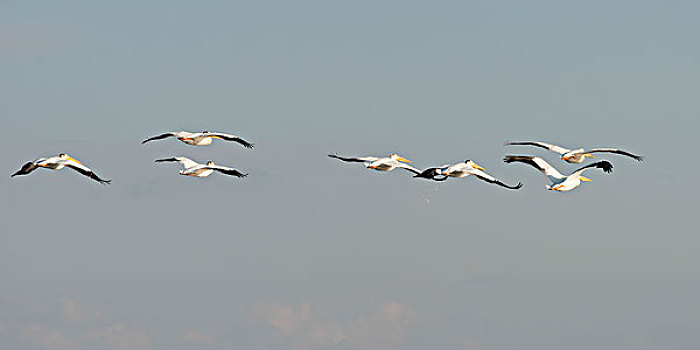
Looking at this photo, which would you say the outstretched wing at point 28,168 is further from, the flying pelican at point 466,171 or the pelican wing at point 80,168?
the flying pelican at point 466,171

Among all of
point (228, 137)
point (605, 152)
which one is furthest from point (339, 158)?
point (605, 152)

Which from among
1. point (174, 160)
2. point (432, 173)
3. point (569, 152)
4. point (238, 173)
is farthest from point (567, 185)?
point (174, 160)

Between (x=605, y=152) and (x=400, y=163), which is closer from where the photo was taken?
(x=605, y=152)

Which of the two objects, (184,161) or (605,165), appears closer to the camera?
(605,165)

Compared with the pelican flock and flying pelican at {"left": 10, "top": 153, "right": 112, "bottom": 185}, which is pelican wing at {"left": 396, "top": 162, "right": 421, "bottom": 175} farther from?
flying pelican at {"left": 10, "top": 153, "right": 112, "bottom": 185}

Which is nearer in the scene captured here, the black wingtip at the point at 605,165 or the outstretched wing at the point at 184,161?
the black wingtip at the point at 605,165

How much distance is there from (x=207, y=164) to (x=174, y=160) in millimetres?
4404

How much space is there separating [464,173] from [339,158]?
10754 millimetres

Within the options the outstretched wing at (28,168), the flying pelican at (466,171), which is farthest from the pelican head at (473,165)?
the outstretched wing at (28,168)

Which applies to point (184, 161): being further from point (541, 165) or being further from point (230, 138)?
point (541, 165)

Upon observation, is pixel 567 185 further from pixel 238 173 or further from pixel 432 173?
pixel 238 173

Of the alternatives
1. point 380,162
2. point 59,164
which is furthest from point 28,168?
point 380,162

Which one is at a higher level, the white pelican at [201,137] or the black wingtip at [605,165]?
the white pelican at [201,137]

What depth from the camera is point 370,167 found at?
9406 centimetres
